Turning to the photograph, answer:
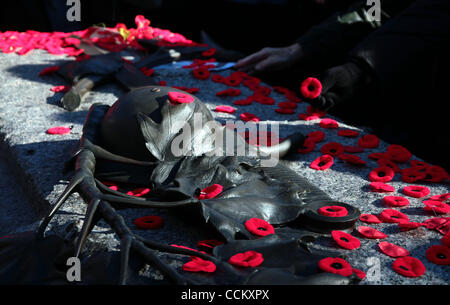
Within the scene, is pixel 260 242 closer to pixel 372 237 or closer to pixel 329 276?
pixel 329 276

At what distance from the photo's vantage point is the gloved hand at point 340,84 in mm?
2445

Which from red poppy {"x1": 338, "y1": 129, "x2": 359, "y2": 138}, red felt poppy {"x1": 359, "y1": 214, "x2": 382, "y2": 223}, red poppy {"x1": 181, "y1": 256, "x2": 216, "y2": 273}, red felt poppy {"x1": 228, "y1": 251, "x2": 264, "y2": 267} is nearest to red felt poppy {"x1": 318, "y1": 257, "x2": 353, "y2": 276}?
red felt poppy {"x1": 228, "y1": 251, "x2": 264, "y2": 267}

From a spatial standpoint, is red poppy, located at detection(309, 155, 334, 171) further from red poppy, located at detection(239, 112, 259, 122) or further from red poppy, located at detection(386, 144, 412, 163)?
red poppy, located at detection(239, 112, 259, 122)

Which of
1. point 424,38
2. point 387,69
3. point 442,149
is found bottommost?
point 442,149

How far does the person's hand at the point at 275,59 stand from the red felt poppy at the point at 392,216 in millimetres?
1669

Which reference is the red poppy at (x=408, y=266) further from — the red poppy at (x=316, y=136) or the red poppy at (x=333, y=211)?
the red poppy at (x=316, y=136)

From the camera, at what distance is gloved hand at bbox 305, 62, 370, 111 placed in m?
2.45

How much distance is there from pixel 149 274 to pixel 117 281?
0.13 m

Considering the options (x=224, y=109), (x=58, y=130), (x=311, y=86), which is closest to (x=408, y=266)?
(x=311, y=86)

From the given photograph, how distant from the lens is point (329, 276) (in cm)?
108

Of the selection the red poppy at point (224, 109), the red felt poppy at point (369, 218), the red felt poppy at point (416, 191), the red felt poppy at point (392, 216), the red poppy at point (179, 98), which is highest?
the red poppy at point (179, 98)

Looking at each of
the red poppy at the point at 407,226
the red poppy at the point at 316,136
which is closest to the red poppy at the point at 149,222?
the red poppy at the point at 407,226

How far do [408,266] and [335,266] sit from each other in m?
0.26
